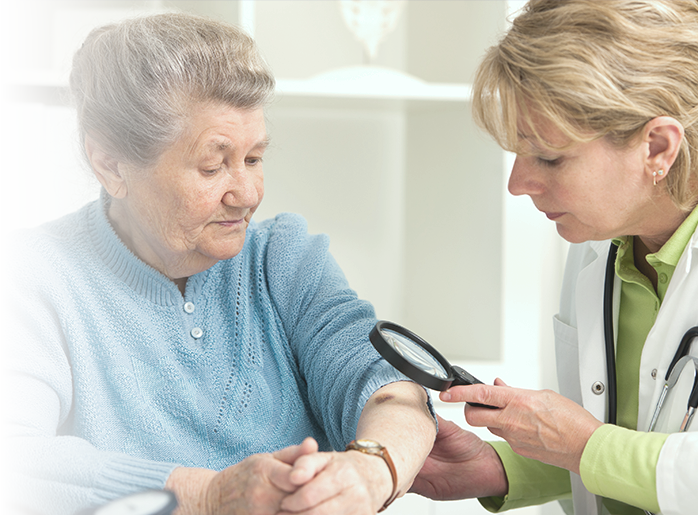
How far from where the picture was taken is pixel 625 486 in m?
0.98

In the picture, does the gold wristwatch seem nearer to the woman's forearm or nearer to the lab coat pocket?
the woman's forearm

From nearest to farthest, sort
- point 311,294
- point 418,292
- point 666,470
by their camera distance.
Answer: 1. point 666,470
2. point 311,294
3. point 418,292

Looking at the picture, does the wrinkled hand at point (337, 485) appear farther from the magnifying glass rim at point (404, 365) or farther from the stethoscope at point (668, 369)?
the stethoscope at point (668, 369)

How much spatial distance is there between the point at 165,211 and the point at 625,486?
824mm

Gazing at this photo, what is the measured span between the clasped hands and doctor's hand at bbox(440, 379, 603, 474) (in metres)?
0.25

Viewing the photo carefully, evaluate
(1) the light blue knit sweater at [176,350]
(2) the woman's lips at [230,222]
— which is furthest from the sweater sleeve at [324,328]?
(2) the woman's lips at [230,222]

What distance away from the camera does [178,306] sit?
1121 millimetres

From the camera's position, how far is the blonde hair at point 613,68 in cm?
97

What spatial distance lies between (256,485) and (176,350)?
0.37 metres

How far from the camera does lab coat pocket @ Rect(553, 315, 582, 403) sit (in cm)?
133

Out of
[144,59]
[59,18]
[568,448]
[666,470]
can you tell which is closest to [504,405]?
[568,448]

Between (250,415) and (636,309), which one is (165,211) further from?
(636,309)

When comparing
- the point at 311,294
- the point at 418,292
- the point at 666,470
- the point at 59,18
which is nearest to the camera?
the point at 666,470

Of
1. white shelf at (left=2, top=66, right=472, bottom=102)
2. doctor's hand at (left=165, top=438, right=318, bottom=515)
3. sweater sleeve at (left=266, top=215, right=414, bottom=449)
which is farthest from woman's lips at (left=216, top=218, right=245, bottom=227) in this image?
white shelf at (left=2, top=66, right=472, bottom=102)
